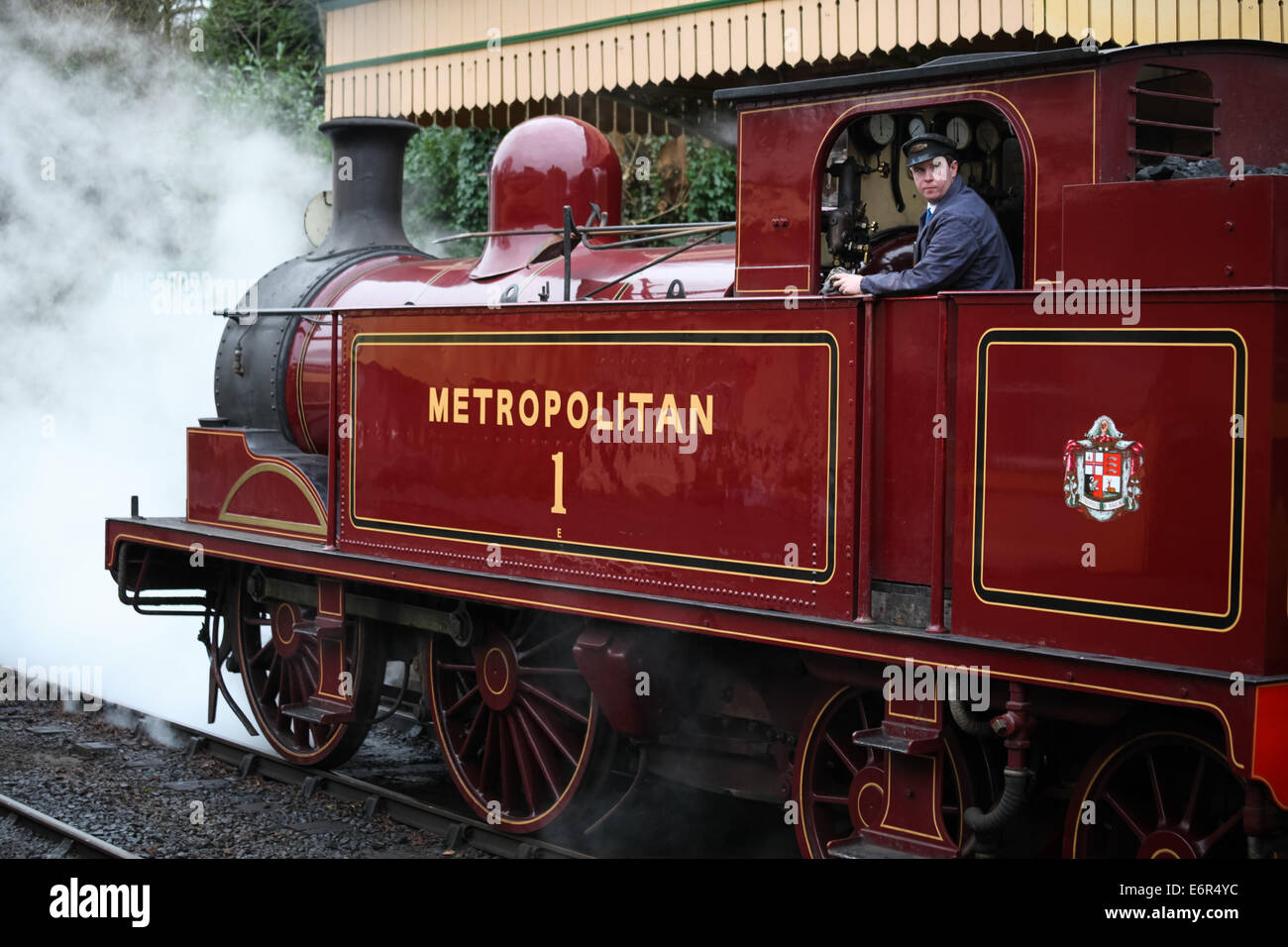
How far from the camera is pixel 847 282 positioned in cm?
462

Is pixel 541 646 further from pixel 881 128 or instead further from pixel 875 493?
pixel 881 128

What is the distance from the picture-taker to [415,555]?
6.32 metres

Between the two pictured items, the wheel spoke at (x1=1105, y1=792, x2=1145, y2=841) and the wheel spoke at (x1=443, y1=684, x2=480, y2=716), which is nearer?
the wheel spoke at (x1=1105, y1=792, x2=1145, y2=841)

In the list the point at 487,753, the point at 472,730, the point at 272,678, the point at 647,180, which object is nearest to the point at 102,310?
the point at 647,180

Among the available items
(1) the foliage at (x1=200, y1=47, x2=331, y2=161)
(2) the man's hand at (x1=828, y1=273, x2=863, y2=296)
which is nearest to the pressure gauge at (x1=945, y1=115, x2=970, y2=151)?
(2) the man's hand at (x1=828, y1=273, x2=863, y2=296)

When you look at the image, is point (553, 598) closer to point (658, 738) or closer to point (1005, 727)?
point (658, 738)

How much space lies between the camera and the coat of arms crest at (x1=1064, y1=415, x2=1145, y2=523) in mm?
3910

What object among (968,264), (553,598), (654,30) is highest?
(654,30)

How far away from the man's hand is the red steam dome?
285cm

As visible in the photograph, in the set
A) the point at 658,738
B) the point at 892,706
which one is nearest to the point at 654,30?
the point at 658,738

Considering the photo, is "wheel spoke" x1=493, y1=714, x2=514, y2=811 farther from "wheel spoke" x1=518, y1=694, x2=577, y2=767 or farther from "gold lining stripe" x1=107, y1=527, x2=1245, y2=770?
"gold lining stripe" x1=107, y1=527, x2=1245, y2=770

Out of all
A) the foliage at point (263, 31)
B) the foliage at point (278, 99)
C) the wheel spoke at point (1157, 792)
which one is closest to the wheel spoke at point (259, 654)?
the wheel spoke at point (1157, 792)

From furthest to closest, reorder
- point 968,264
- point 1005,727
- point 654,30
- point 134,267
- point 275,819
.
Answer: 1. point 134,267
2. point 654,30
3. point 275,819
4. point 968,264
5. point 1005,727

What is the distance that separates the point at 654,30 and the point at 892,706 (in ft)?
19.6
